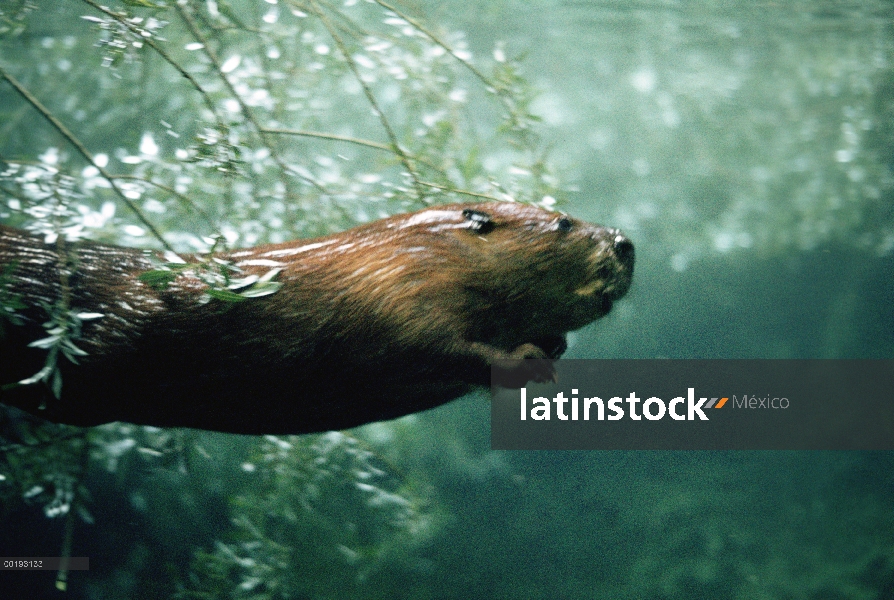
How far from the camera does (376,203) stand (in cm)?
353

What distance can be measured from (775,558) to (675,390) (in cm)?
681

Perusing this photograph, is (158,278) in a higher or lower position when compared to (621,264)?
higher

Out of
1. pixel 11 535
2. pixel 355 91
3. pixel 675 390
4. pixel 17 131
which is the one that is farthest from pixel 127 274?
pixel 355 91

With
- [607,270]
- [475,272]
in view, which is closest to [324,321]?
[475,272]

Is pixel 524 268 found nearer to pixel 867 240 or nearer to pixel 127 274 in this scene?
pixel 127 274

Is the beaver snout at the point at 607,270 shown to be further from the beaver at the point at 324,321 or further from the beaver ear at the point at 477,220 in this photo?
the beaver ear at the point at 477,220

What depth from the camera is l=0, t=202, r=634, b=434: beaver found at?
1.76 m

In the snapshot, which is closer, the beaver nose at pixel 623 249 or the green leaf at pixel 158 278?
the green leaf at pixel 158 278

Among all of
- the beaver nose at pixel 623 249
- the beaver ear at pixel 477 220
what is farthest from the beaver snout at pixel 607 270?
the beaver ear at pixel 477 220

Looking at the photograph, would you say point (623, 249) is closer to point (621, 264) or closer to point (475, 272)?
point (621, 264)

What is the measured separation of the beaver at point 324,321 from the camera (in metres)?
1.76

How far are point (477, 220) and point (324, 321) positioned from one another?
475 millimetres

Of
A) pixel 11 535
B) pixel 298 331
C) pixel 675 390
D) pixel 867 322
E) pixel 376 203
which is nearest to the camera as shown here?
pixel 298 331

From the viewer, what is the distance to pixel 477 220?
1920mm
